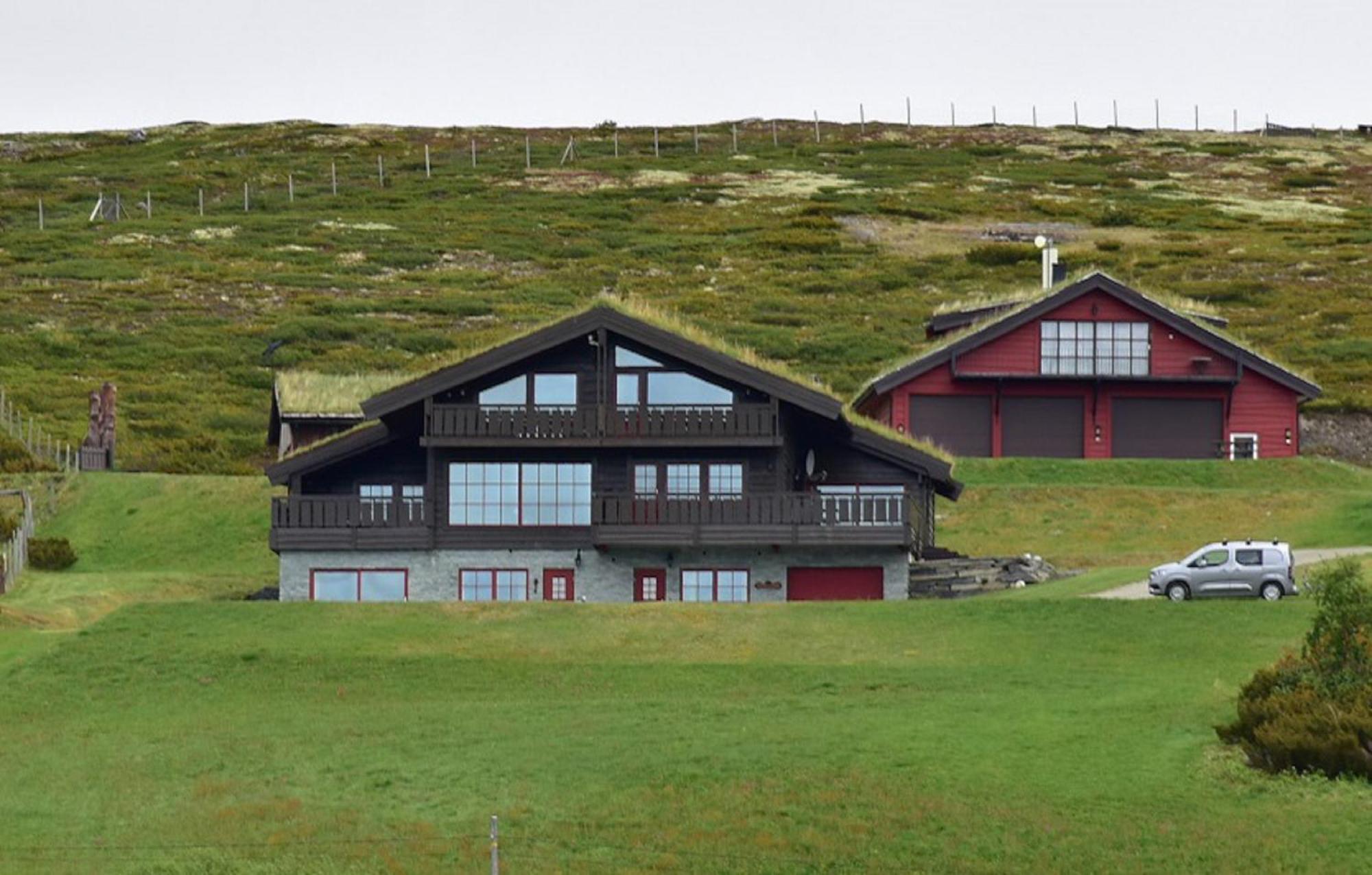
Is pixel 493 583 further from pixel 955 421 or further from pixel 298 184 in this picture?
pixel 298 184

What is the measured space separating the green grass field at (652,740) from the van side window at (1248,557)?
3.60 meters

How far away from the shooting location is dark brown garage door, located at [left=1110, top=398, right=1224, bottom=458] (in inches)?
3287

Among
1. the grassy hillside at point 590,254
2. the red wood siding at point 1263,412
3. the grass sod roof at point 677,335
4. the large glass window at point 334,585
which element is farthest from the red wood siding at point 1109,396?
the large glass window at point 334,585

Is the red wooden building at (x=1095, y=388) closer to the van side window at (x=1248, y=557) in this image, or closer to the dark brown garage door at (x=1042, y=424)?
the dark brown garage door at (x=1042, y=424)

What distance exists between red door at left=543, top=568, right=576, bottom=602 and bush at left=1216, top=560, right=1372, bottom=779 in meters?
24.0

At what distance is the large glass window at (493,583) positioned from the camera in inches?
2292

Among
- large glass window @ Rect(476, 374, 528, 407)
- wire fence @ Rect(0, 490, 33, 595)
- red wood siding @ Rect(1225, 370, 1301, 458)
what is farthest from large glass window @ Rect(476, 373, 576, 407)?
red wood siding @ Rect(1225, 370, 1301, 458)

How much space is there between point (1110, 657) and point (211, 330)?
84637 millimetres

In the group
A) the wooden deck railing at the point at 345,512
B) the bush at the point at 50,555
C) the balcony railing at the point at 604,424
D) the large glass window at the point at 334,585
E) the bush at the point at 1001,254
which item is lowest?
the large glass window at the point at 334,585

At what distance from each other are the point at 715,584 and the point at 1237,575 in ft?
42.0

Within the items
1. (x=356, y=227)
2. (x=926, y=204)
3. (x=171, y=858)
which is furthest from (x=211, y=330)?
(x=171, y=858)

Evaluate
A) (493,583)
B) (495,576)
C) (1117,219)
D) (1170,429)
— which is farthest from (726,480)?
(1117,219)

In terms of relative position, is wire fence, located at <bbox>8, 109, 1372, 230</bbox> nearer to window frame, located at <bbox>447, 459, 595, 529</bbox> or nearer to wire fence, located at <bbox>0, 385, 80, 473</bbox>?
wire fence, located at <bbox>0, 385, 80, 473</bbox>

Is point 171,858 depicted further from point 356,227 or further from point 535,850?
point 356,227
